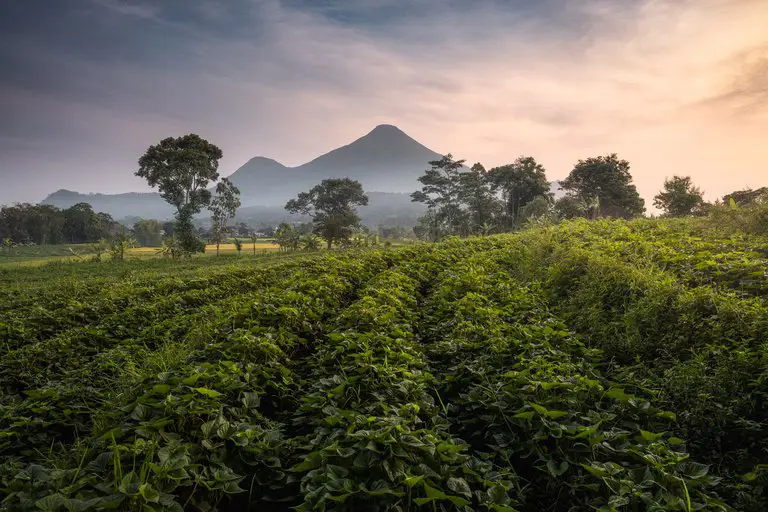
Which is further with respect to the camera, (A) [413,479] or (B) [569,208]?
(B) [569,208]

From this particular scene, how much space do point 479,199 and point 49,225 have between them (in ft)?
238

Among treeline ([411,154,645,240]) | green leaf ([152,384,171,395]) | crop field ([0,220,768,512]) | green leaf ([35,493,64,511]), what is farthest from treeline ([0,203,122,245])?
green leaf ([35,493,64,511])

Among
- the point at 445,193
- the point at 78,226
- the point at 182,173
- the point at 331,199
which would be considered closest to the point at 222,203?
the point at 182,173

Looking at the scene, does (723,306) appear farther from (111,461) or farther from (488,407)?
(111,461)

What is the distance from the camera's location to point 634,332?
5.21 m

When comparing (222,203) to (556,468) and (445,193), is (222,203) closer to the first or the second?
(445,193)

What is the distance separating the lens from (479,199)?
5853cm

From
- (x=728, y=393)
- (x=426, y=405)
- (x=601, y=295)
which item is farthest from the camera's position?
(x=601, y=295)

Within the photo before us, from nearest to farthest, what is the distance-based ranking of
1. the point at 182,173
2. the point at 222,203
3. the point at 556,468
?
the point at 556,468
the point at 182,173
the point at 222,203

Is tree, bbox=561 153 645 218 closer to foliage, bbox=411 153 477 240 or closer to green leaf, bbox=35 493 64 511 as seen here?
foliage, bbox=411 153 477 240

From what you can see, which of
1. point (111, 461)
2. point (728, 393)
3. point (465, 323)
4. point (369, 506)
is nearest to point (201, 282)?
point (465, 323)

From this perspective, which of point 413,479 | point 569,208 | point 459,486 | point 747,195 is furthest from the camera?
point 569,208

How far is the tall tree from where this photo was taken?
61594 mm

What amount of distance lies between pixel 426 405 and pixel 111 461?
230 cm
